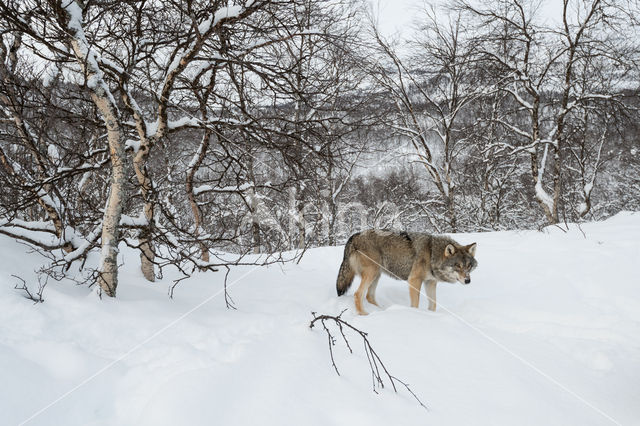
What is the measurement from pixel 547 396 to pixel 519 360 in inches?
22.9

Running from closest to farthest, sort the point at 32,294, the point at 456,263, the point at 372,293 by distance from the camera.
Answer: the point at 32,294 < the point at 456,263 < the point at 372,293

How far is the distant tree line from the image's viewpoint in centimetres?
368

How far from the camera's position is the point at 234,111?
656 centimetres

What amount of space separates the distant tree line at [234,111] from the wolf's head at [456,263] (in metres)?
2.21

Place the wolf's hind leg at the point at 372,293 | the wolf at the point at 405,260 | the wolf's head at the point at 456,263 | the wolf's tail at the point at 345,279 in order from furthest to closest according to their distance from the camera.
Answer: the wolf's hind leg at the point at 372,293, the wolf's tail at the point at 345,279, the wolf at the point at 405,260, the wolf's head at the point at 456,263

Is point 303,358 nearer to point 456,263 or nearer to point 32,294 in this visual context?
point 32,294

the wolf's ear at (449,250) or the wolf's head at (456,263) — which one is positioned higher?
the wolf's ear at (449,250)

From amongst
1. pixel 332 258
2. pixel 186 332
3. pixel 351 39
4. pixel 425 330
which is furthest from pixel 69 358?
pixel 332 258

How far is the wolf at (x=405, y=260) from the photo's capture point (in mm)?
5184

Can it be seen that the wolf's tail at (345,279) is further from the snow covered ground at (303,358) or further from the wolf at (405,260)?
the snow covered ground at (303,358)

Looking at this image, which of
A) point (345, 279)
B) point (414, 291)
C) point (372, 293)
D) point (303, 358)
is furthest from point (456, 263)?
point (303, 358)

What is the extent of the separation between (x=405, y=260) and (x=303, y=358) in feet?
10.6

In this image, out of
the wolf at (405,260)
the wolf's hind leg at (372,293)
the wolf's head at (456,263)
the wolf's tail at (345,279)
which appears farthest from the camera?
the wolf's hind leg at (372,293)

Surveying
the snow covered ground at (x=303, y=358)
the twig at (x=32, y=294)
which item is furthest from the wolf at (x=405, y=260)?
the twig at (x=32, y=294)
